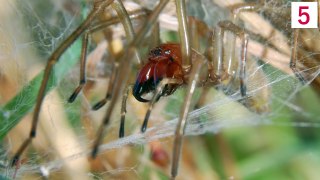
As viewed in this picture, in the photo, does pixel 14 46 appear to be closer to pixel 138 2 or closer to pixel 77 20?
pixel 77 20

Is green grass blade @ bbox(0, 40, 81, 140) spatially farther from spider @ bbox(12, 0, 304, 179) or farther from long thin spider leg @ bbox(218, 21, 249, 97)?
long thin spider leg @ bbox(218, 21, 249, 97)

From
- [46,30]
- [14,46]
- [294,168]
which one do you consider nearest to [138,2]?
[46,30]

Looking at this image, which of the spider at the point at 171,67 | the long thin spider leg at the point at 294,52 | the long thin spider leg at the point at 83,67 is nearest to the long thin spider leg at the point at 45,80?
the spider at the point at 171,67

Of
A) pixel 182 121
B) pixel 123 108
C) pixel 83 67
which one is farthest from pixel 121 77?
pixel 83 67

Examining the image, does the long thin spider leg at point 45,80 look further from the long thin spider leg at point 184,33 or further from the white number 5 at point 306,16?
the white number 5 at point 306,16

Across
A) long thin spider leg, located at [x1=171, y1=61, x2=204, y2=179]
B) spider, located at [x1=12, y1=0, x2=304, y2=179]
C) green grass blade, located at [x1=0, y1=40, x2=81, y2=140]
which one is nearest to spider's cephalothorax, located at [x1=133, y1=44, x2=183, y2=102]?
spider, located at [x1=12, y1=0, x2=304, y2=179]

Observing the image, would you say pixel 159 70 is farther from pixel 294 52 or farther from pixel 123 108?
pixel 294 52
